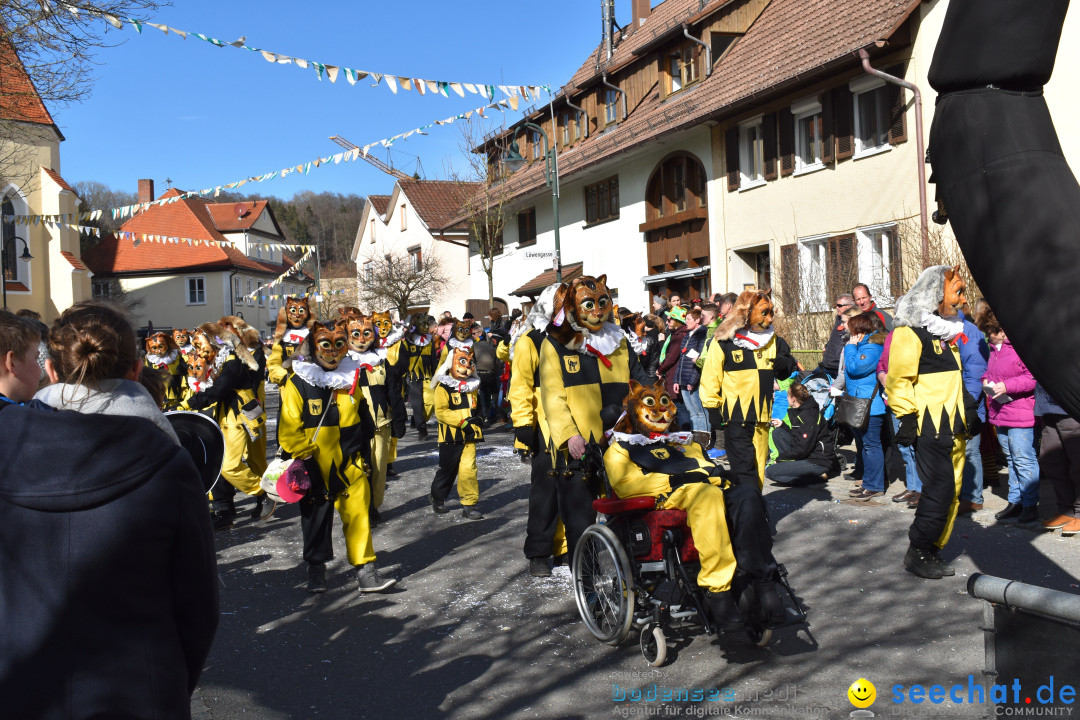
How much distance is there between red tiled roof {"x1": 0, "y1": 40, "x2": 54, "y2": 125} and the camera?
44.2 ft

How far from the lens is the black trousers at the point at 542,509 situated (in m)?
6.82

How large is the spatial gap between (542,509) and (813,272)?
1455 cm

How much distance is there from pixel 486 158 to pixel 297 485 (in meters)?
29.2

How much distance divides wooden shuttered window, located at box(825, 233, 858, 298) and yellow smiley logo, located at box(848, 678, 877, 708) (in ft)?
49.7

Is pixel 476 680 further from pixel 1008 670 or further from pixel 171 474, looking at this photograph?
pixel 1008 670

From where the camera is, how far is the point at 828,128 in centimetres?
1922

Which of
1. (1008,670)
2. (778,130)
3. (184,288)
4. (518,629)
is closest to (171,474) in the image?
(1008,670)

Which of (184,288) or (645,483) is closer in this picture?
(645,483)

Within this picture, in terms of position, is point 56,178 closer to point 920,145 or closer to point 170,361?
point 170,361

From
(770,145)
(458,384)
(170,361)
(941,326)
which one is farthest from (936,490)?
(770,145)

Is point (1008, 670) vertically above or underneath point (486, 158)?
underneath

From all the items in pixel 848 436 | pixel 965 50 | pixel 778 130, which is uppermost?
pixel 778 130

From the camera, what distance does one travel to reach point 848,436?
11.0m

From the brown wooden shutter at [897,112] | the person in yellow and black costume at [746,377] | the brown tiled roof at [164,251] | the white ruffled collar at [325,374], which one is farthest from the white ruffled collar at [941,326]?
the brown tiled roof at [164,251]
